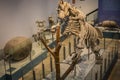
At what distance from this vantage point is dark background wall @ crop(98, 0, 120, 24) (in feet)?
18.8

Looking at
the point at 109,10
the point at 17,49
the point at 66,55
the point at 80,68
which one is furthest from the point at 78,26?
the point at 109,10

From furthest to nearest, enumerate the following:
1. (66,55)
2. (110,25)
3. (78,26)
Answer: (110,25), (66,55), (78,26)

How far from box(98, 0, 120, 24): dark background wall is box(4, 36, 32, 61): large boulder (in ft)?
8.07

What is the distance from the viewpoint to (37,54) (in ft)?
14.7

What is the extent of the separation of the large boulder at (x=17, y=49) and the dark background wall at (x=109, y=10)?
96.8 inches

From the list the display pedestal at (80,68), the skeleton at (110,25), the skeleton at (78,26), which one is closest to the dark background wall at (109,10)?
the skeleton at (110,25)

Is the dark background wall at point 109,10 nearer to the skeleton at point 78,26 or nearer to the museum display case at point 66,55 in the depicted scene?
the museum display case at point 66,55

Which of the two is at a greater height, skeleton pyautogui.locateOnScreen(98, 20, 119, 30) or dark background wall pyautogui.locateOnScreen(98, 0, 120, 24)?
dark background wall pyautogui.locateOnScreen(98, 0, 120, 24)

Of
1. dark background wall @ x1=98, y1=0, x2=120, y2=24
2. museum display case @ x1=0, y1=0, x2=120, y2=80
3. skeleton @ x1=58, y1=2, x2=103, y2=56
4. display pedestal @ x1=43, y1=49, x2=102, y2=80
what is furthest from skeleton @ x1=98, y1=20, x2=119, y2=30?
skeleton @ x1=58, y1=2, x2=103, y2=56

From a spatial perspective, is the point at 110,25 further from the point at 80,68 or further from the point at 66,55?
the point at 80,68

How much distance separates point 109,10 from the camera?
5.84 metres

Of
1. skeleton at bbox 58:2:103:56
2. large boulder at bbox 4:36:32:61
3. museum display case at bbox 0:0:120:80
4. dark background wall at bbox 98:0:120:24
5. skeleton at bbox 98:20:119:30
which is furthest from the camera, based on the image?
dark background wall at bbox 98:0:120:24

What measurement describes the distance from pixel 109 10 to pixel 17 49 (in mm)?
2834

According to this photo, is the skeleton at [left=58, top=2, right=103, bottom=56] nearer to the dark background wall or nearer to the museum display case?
the museum display case
